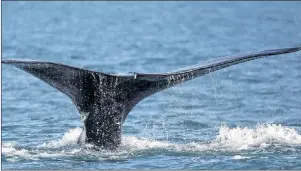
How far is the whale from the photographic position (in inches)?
400

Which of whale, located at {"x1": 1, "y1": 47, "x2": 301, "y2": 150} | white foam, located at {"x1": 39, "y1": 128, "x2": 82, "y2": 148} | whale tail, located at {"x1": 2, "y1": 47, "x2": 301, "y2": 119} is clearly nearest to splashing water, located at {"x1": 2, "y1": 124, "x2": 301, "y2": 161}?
white foam, located at {"x1": 39, "y1": 128, "x2": 82, "y2": 148}

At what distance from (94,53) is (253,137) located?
20490mm

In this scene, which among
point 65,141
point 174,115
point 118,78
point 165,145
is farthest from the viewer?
point 174,115

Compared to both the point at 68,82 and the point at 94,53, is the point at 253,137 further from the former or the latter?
the point at 94,53

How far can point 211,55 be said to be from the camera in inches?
1177

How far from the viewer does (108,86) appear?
34.1 ft

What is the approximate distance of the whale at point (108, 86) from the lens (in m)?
10.2

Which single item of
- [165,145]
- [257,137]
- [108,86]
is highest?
[108,86]

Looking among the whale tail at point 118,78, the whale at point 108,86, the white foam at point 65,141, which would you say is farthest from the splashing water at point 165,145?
the whale tail at point 118,78

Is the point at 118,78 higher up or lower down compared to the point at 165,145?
higher up

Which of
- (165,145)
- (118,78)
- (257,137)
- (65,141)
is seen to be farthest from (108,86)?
(257,137)

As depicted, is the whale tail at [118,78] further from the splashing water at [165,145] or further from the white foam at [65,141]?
the white foam at [65,141]

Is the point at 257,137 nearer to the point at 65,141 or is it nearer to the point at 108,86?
the point at 65,141

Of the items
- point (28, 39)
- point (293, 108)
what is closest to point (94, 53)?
point (28, 39)
